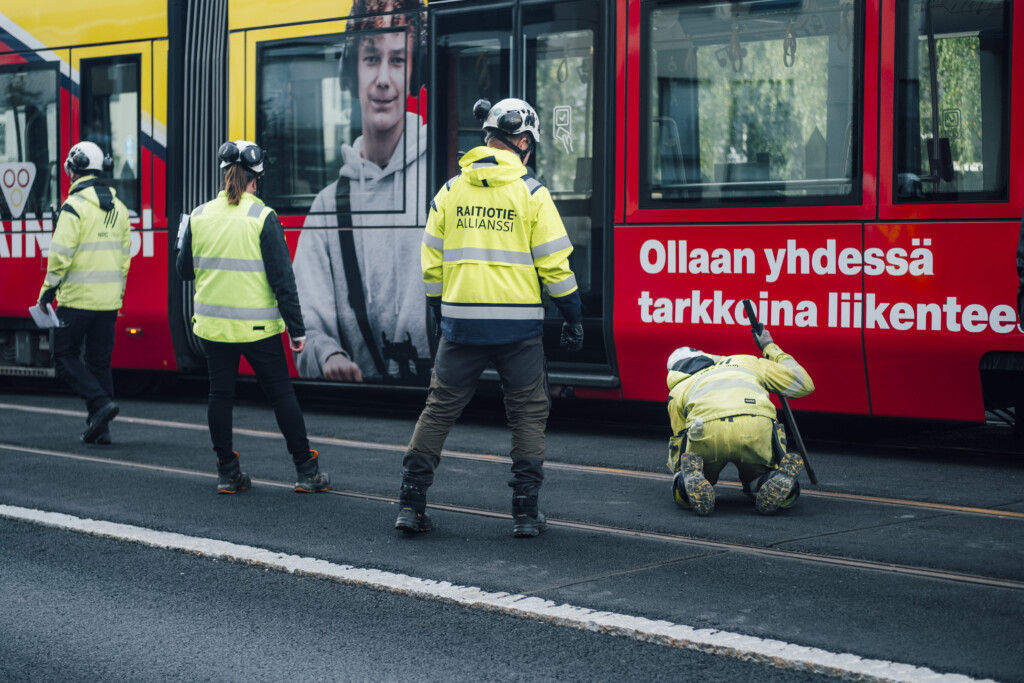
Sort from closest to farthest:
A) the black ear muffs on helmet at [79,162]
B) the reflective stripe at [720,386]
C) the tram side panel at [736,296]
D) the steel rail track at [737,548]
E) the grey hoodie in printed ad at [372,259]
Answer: the steel rail track at [737,548]
the reflective stripe at [720,386]
the tram side panel at [736,296]
the black ear muffs on helmet at [79,162]
the grey hoodie in printed ad at [372,259]

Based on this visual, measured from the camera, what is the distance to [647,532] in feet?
18.2

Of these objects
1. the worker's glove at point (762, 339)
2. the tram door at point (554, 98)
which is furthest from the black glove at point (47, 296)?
the worker's glove at point (762, 339)

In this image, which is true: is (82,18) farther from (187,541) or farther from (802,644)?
(802,644)

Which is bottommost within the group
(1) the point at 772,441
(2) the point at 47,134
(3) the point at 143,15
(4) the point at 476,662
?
(4) the point at 476,662

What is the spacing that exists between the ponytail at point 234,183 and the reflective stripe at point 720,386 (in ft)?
7.90

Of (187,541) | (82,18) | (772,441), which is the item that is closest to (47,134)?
(82,18)

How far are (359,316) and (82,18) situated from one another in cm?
357

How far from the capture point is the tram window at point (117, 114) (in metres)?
10.2

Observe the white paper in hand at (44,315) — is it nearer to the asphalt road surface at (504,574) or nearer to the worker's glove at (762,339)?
the asphalt road surface at (504,574)

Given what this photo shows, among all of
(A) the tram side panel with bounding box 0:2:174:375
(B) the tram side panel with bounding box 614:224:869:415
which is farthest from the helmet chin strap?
(A) the tram side panel with bounding box 0:2:174:375

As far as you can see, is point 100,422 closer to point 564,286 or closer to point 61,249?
point 61,249

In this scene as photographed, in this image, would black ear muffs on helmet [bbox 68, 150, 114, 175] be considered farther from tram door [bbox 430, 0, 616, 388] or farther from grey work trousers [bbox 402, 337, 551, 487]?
grey work trousers [bbox 402, 337, 551, 487]

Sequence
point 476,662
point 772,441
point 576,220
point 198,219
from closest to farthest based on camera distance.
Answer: point 476,662 < point 772,441 < point 198,219 < point 576,220

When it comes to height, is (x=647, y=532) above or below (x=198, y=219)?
below
